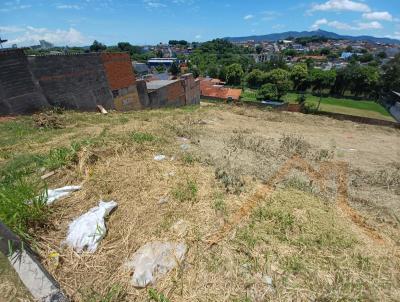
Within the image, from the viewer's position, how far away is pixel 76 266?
201cm

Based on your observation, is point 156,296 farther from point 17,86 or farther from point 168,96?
point 168,96

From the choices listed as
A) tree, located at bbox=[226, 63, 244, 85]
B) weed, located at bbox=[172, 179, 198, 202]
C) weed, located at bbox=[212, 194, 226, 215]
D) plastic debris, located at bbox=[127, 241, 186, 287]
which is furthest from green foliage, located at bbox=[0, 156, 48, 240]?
tree, located at bbox=[226, 63, 244, 85]

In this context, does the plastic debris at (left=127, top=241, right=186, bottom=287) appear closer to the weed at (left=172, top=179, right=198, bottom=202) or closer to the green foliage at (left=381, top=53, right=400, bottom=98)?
the weed at (left=172, top=179, right=198, bottom=202)

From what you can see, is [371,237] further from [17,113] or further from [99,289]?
[17,113]

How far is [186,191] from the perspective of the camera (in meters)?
3.07

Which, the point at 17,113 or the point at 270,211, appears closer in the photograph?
the point at 270,211

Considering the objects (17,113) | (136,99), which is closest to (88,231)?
(17,113)

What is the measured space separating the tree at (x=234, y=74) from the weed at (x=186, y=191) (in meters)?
44.0

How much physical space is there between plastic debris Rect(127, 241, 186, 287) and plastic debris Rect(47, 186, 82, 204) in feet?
4.30

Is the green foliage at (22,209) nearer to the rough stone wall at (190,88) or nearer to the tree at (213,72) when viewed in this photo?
the rough stone wall at (190,88)

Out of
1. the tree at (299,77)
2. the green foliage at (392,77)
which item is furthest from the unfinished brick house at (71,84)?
the green foliage at (392,77)

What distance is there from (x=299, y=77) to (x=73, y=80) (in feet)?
129

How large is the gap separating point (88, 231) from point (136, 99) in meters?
10.2

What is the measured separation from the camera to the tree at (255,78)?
40531mm
